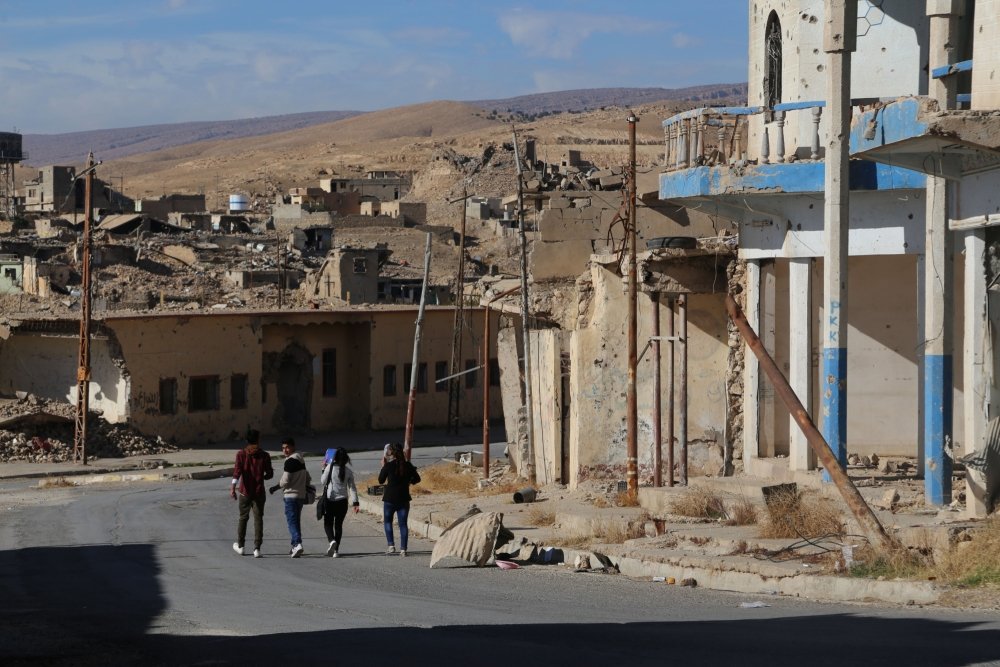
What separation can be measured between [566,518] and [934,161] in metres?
5.98

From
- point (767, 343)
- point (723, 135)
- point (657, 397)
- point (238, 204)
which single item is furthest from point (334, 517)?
point (238, 204)

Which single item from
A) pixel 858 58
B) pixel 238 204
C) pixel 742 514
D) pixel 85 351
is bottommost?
pixel 742 514

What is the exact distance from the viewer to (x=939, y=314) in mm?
14484

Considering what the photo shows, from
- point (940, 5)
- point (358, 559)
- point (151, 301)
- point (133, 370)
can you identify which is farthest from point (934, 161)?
point (151, 301)

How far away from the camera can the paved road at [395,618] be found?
923 cm

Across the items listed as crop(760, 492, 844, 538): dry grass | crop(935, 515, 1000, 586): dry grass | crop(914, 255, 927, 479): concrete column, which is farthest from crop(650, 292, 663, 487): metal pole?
crop(935, 515, 1000, 586): dry grass

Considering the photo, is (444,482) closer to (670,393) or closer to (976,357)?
(670,393)

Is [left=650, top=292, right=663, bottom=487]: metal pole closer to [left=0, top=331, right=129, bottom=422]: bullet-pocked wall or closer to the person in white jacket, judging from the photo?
the person in white jacket

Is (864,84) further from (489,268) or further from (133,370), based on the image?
(489,268)

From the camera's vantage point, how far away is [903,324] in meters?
19.7

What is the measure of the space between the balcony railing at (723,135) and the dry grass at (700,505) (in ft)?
13.8

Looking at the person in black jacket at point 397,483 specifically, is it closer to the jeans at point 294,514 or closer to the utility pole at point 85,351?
the jeans at point 294,514

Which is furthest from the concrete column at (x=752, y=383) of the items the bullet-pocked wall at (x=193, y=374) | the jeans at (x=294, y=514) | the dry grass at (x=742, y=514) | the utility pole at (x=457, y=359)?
the bullet-pocked wall at (x=193, y=374)

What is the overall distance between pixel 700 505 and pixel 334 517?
4232 mm
